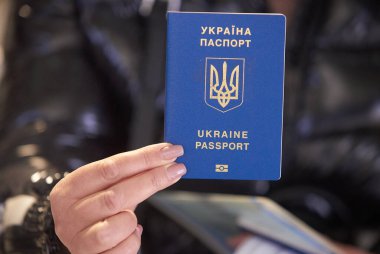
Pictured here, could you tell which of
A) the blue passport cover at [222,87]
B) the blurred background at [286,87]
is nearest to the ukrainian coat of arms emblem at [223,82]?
the blue passport cover at [222,87]

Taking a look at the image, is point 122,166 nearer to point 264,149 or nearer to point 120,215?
point 120,215

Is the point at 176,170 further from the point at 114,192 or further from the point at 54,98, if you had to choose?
the point at 54,98

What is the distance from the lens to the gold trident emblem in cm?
70

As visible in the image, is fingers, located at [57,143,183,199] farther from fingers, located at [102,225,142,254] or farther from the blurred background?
the blurred background

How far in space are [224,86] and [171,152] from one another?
0.30 ft

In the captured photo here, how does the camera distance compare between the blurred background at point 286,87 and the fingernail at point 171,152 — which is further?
the blurred background at point 286,87

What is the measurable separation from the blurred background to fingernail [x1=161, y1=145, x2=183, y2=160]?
1.38 feet

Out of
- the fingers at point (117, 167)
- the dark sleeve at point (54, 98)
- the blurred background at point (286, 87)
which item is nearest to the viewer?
the fingers at point (117, 167)

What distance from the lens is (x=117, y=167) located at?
68 cm

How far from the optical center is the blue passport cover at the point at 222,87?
705 mm

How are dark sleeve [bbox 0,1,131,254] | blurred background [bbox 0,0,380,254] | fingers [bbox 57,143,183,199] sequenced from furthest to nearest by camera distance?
blurred background [bbox 0,0,380,254]
dark sleeve [bbox 0,1,131,254]
fingers [bbox 57,143,183,199]

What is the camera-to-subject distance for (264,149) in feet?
2.36

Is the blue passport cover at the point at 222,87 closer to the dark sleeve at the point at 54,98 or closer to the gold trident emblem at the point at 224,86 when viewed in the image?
the gold trident emblem at the point at 224,86

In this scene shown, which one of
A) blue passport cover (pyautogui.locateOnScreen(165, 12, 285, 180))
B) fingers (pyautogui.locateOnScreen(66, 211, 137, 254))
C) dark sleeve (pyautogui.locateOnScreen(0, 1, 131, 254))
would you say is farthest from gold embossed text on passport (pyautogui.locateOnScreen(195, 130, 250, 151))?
dark sleeve (pyautogui.locateOnScreen(0, 1, 131, 254))
